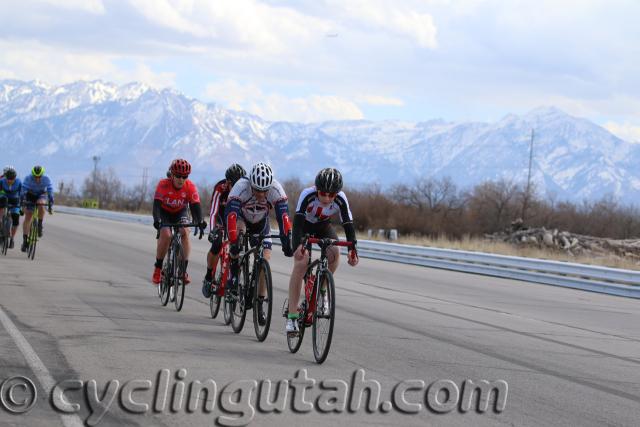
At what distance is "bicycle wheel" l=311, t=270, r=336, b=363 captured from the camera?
30.1 ft

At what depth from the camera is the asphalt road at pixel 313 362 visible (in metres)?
7.31

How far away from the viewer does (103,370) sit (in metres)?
8.41

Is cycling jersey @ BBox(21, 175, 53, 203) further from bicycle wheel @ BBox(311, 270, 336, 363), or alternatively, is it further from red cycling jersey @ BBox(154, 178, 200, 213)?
bicycle wheel @ BBox(311, 270, 336, 363)

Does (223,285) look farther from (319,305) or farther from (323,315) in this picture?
(323,315)

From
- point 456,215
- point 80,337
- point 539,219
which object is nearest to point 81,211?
point 456,215

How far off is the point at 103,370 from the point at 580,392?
4.08 m

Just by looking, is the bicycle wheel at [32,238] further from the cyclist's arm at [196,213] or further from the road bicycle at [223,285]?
the road bicycle at [223,285]

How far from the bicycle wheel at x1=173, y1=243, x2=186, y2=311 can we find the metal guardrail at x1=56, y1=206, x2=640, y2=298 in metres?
11.6

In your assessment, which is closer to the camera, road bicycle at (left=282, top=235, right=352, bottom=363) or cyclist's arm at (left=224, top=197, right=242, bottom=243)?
road bicycle at (left=282, top=235, right=352, bottom=363)

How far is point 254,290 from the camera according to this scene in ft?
35.2

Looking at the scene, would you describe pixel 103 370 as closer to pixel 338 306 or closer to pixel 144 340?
pixel 144 340

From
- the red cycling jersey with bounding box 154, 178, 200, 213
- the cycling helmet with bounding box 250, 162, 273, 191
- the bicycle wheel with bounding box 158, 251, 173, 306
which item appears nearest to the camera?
the cycling helmet with bounding box 250, 162, 273, 191

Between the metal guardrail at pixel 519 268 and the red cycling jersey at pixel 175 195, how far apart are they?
37.8 ft

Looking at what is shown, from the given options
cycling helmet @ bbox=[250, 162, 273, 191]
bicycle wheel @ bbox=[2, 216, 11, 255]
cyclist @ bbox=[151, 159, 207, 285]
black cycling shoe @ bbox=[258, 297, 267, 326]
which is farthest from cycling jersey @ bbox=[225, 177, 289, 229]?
bicycle wheel @ bbox=[2, 216, 11, 255]
